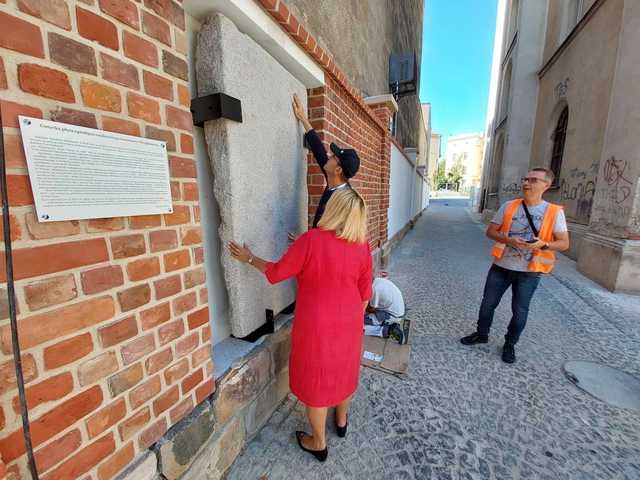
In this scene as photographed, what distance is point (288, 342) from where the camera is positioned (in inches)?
93.0

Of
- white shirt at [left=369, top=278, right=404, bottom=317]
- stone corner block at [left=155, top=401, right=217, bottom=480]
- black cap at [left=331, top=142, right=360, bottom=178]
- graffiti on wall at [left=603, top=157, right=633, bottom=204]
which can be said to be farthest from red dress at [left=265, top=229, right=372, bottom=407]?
graffiti on wall at [left=603, top=157, right=633, bottom=204]

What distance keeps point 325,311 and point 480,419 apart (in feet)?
5.34

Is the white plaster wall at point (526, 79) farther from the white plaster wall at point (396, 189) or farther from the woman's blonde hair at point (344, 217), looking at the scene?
the woman's blonde hair at point (344, 217)

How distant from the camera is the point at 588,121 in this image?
6.40m

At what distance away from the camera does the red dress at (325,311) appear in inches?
62.4

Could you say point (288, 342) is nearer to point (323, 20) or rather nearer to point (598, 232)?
point (323, 20)

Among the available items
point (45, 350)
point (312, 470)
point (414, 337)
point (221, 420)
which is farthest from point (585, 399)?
point (45, 350)

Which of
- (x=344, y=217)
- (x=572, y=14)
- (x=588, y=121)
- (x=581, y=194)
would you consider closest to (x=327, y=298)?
(x=344, y=217)

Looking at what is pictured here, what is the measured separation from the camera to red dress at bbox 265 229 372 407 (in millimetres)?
1584

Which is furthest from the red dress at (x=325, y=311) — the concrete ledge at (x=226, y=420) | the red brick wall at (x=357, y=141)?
the red brick wall at (x=357, y=141)

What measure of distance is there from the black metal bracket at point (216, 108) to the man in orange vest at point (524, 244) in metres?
2.59

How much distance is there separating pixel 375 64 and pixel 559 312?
5.42 metres

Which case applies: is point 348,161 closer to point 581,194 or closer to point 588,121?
point 581,194

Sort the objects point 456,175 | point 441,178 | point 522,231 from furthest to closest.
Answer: point 441,178 → point 456,175 → point 522,231
